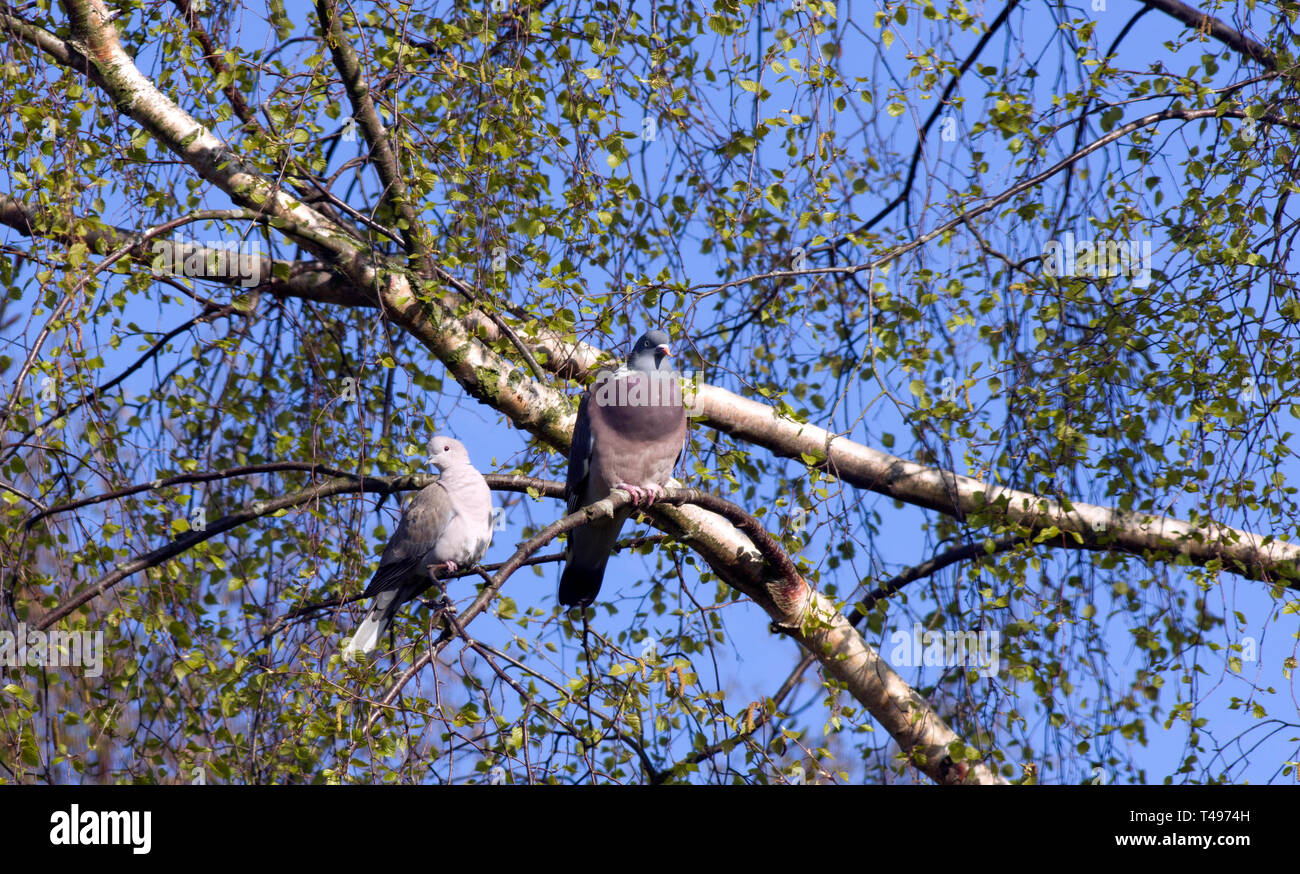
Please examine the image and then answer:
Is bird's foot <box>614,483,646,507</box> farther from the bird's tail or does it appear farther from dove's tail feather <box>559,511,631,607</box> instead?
the bird's tail

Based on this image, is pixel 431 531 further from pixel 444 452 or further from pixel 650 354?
pixel 650 354

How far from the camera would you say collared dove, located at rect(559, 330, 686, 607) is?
3715 mm

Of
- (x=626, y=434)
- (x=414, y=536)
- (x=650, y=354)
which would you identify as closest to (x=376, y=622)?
(x=414, y=536)

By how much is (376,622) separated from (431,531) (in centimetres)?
36

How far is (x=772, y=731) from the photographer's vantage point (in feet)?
11.3

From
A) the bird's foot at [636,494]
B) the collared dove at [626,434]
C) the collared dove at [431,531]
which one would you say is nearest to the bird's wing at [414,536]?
the collared dove at [431,531]

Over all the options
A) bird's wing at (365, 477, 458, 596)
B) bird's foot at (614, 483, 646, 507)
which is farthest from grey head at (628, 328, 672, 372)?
bird's wing at (365, 477, 458, 596)

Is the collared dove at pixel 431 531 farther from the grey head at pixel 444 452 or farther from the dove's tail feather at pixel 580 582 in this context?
the dove's tail feather at pixel 580 582

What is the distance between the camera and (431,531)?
3.86m

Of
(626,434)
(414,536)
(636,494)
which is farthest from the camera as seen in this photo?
(414,536)

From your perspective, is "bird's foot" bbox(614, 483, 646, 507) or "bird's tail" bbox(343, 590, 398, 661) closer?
"bird's foot" bbox(614, 483, 646, 507)

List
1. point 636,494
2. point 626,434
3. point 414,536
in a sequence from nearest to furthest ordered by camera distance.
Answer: point 636,494
point 626,434
point 414,536

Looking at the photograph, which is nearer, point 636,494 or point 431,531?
point 636,494
